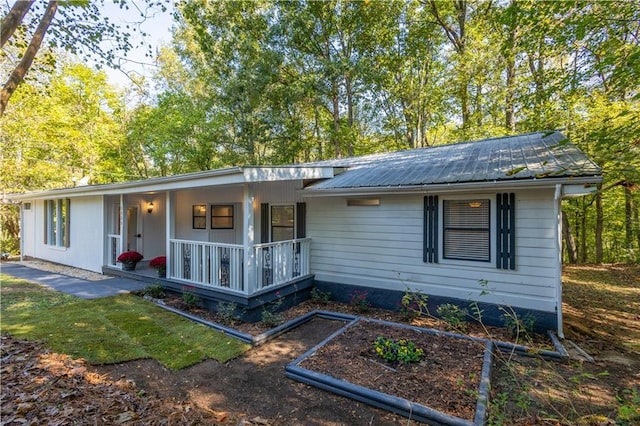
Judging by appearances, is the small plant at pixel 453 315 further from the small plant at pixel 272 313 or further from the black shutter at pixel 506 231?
the small plant at pixel 272 313

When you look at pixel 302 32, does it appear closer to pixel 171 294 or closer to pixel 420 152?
pixel 420 152

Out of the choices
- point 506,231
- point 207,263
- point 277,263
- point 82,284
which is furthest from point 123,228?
point 506,231

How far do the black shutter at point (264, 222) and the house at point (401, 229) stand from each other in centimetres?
3

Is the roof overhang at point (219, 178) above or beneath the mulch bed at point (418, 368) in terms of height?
above

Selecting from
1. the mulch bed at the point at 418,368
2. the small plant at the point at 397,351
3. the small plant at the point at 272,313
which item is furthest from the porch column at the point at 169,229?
the small plant at the point at 397,351

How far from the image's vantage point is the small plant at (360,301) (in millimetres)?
6363

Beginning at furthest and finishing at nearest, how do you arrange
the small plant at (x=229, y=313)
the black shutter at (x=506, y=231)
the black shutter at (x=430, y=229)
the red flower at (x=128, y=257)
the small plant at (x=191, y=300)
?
the red flower at (x=128, y=257), the small plant at (x=191, y=300), the black shutter at (x=430, y=229), the small plant at (x=229, y=313), the black shutter at (x=506, y=231)

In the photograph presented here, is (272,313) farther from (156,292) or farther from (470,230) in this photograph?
(470,230)

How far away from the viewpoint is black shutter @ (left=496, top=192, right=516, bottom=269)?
5148mm

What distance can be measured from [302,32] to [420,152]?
1162 cm

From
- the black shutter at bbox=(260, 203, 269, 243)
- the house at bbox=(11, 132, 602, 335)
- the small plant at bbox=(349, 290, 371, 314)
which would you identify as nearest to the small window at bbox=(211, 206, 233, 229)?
the house at bbox=(11, 132, 602, 335)

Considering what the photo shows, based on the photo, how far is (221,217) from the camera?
32.4 ft

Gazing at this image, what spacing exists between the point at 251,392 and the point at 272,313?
7.83 feet

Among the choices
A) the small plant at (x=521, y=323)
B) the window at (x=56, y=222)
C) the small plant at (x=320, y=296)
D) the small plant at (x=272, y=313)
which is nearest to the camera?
the small plant at (x=521, y=323)
